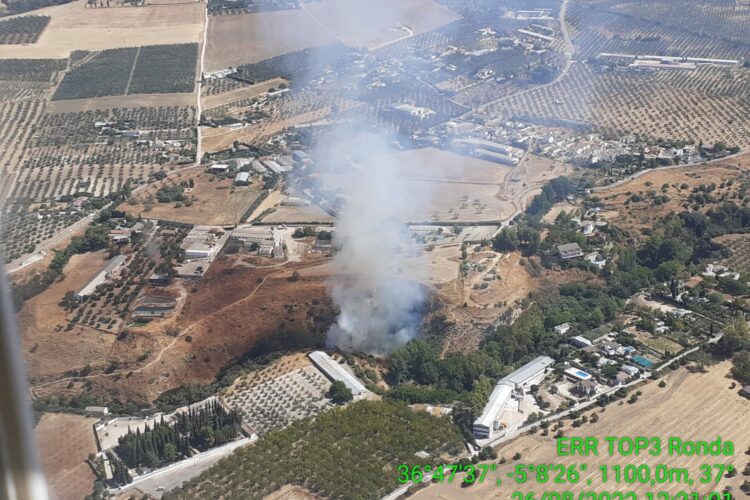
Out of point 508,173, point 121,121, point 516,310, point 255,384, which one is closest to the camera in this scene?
point 255,384

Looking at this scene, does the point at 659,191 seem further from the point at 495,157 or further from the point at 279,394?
the point at 279,394

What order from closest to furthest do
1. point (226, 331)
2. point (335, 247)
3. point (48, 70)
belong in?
point (226, 331), point (335, 247), point (48, 70)

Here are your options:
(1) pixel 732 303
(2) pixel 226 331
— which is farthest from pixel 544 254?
(2) pixel 226 331

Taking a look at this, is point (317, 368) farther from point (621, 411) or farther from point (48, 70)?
point (48, 70)

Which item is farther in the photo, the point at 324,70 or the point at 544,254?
the point at 324,70

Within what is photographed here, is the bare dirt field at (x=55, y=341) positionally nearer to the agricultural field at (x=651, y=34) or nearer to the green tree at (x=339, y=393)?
the green tree at (x=339, y=393)

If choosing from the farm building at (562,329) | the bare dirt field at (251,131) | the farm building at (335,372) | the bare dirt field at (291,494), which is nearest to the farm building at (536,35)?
the bare dirt field at (251,131)

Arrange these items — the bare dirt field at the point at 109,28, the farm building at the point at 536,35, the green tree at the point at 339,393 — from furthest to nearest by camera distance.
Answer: the farm building at the point at 536,35 < the bare dirt field at the point at 109,28 < the green tree at the point at 339,393
